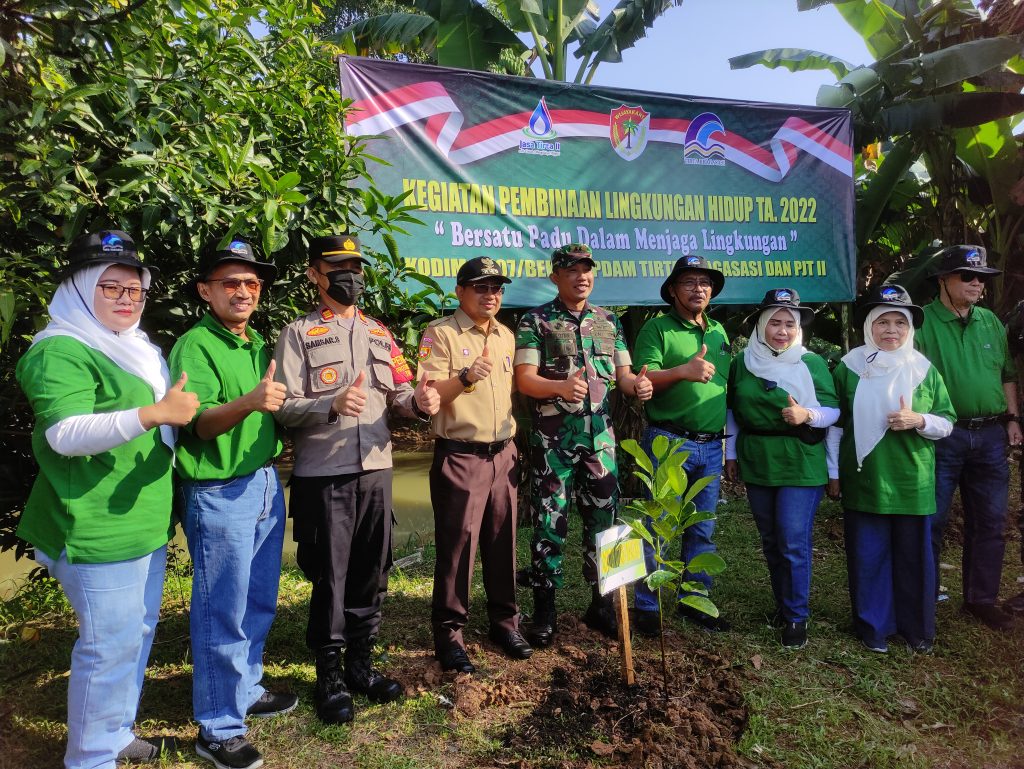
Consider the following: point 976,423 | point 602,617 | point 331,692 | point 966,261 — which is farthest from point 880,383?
A: point 331,692

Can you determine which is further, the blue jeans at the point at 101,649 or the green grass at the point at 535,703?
the green grass at the point at 535,703

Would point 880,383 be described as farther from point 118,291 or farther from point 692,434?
point 118,291

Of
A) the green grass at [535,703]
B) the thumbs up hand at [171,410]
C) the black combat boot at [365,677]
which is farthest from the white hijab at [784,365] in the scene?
the thumbs up hand at [171,410]

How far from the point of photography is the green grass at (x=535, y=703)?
8.11ft

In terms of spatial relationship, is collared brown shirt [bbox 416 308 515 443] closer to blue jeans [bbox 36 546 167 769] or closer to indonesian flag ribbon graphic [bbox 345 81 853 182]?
blue jeans [bbox 36 546 167 769]

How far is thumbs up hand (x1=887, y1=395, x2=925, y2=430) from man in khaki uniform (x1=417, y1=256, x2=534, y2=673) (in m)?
1.86

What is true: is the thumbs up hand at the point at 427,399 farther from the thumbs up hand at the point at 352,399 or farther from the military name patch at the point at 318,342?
the military name patch at the point at 318,342

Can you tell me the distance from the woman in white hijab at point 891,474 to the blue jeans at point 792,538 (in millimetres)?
249

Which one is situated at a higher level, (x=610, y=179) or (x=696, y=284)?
(x=610, y=179)

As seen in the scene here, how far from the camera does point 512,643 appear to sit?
318 centimetres

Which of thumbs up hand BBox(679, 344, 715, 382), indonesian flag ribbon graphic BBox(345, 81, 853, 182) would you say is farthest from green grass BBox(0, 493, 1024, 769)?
indonesian flag ribbon graphic BBox(345, 81, 853, 182)

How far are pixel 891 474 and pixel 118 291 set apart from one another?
3.47 m

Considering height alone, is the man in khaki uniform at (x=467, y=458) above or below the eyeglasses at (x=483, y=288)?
below

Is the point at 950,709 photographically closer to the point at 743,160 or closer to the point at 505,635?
the point at 505,635
